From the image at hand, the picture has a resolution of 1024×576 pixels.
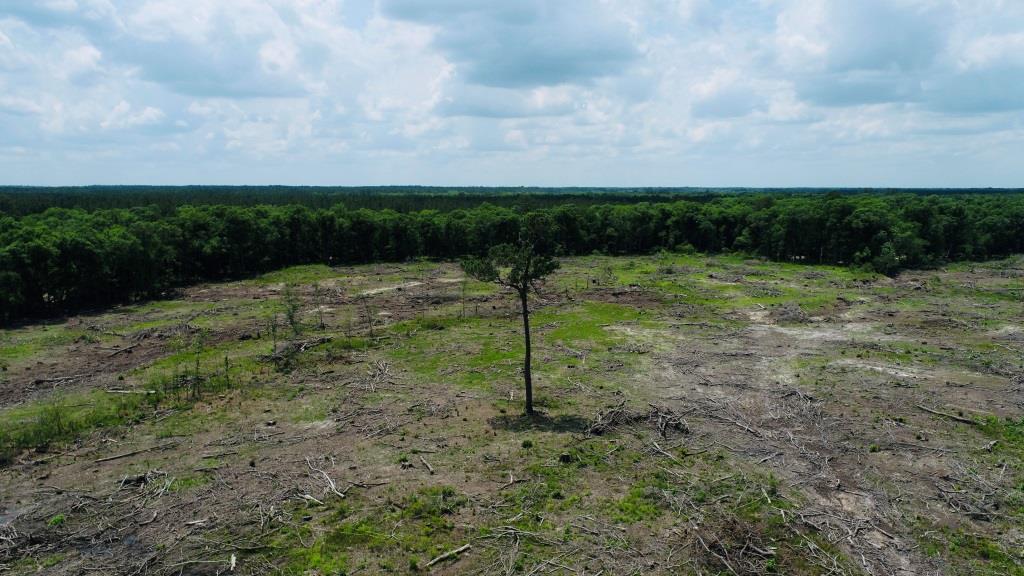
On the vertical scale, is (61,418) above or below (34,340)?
above

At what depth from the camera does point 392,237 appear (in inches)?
2867

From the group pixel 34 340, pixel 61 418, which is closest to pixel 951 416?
pixel 61 418

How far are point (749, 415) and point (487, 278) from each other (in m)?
11.0

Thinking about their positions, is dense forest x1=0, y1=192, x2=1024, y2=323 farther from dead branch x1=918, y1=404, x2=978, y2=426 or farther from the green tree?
dead branch x1=918, y1=404, x2=978, y2=426

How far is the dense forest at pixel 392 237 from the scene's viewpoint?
137 feet

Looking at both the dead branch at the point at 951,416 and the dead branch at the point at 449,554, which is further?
the dead branch at the point at 951,416

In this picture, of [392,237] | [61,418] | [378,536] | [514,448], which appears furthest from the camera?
[392,237]

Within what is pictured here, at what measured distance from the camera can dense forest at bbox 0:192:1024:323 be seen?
4162cm

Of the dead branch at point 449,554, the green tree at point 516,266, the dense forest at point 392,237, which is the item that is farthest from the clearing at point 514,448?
the dense forest at point 392,237

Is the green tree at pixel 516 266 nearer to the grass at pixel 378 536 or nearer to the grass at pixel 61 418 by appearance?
the grass at pixel 378 536

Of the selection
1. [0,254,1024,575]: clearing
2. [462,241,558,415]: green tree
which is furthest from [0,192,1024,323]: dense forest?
[462,241,558,415]: green tree

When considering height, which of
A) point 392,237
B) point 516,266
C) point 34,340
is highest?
point 516,266

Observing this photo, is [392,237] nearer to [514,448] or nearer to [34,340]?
[34,340]

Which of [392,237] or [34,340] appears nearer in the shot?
[34,340]
